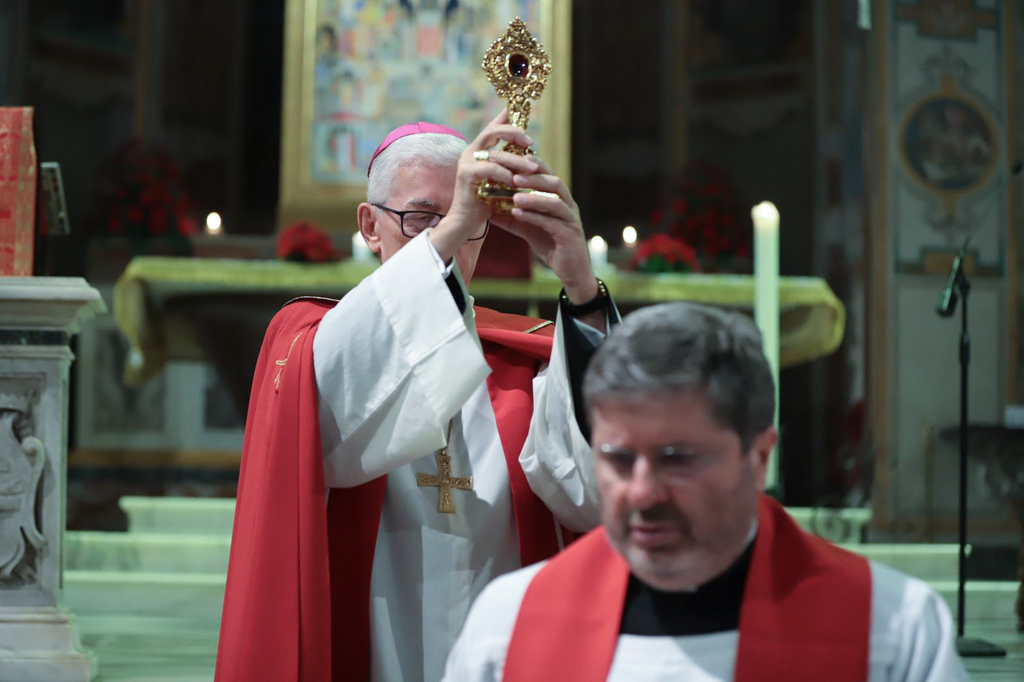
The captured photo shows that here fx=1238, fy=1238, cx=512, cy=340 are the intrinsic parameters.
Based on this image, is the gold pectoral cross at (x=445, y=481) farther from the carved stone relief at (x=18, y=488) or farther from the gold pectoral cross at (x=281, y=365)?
the carved stone relief at (x=18, y=488)

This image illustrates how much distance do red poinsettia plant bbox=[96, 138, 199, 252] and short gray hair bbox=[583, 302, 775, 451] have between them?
284 inches

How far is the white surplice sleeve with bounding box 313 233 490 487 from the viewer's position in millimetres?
2109

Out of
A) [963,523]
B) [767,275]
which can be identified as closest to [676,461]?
[767,275]

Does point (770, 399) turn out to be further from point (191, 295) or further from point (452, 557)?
point (191, 295)

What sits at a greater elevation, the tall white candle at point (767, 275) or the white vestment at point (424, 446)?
the tall white candle at point (767, 275)

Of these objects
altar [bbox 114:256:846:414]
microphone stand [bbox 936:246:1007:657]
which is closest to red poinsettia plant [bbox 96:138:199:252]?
altar [bbox 114:256:846:414]

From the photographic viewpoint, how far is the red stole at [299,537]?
2.13 meters

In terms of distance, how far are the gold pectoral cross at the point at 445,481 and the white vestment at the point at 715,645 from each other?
671 mm

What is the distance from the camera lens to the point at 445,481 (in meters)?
2.33

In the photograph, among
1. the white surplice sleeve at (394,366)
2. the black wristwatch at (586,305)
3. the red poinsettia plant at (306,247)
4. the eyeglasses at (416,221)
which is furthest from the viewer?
the red poinsettia plant at (306,247)

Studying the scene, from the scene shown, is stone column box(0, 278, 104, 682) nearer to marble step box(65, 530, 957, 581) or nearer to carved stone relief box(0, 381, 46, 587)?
carved stone relief box(0, 381, 46, 587)

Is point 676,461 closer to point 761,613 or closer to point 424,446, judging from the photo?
point 761,613

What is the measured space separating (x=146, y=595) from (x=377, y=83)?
3978 millimetres

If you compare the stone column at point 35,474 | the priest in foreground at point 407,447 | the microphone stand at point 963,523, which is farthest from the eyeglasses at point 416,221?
the microphone stand at point 963,523
